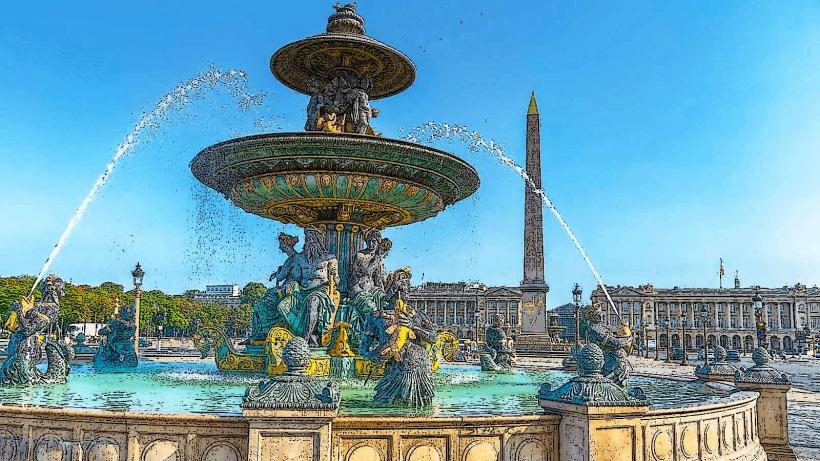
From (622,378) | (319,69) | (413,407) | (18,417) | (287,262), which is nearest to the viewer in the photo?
(18,417)

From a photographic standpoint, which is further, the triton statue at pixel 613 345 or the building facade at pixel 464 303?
the building facade at pixel 464 303

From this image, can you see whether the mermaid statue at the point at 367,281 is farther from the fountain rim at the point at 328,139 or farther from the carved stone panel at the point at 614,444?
the carved stone panel at the point at 614,444

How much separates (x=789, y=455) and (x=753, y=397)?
2.40 meters

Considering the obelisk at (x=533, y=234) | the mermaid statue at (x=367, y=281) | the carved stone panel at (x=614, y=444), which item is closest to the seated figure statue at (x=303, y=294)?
the mermaid statue at (x=367, y=281)

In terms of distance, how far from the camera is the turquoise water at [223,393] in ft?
24.7

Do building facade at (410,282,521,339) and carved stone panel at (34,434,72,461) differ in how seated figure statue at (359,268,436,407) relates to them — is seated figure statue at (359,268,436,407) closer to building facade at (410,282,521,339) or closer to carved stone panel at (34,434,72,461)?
carved stone panel at (34,434,72,461)

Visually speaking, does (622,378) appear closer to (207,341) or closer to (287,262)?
(287,262)

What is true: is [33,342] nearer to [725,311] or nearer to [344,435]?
[344,435]

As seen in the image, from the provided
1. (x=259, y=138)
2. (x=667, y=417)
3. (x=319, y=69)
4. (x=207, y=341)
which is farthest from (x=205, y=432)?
(x=207, y=341)

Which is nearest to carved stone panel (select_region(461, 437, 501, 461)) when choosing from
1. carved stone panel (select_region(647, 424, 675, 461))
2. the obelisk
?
carved stone panel (select_region(647, 424, 675, 461))

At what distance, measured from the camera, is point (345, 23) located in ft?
45.6

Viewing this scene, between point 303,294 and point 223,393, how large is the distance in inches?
140

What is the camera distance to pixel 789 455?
9.67 metres

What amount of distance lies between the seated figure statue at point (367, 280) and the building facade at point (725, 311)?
10288cm
